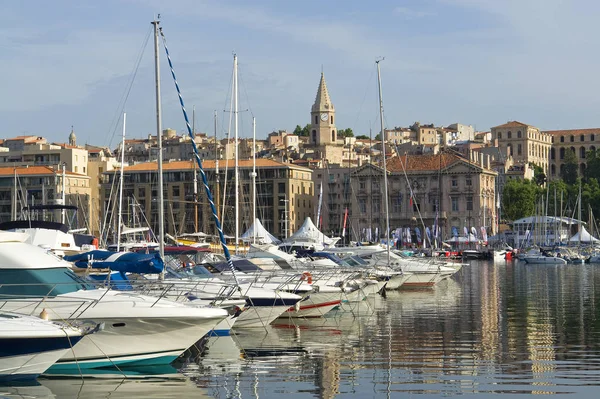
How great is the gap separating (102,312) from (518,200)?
13620 centimetres

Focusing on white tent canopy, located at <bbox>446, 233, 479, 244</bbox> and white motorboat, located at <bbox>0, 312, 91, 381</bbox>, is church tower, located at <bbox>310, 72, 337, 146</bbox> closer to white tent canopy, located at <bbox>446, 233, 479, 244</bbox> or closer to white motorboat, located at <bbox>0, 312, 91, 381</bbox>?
white tent canopy, located at <bbox>446, 233, 479, 244</bbox>

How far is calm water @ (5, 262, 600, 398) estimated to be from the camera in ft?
71.3

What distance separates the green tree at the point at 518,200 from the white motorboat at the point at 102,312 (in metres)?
133

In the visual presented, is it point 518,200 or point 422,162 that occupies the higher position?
point 422,162

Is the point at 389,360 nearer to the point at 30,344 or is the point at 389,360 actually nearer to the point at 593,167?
the point at 30,344

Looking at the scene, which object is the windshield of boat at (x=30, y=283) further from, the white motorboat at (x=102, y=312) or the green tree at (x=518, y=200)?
the green tree at (x=518, y=200)

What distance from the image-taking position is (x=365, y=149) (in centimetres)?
18912

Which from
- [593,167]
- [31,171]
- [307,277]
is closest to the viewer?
[307,277]

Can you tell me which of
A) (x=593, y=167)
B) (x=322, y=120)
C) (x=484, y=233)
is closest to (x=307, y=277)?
(x=484, y=233)

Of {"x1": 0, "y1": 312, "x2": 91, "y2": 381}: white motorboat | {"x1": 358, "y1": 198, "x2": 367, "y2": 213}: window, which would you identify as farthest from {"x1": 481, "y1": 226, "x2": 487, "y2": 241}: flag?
{"x1": 0, "y1": 312, "x2": 91, "y2": 381}: white motorboat

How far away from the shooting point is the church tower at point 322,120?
183500 millimetres

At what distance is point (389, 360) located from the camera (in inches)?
1024

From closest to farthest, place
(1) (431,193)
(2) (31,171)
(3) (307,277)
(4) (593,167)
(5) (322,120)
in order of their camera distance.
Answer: (3) (307,277)
(1) (431,193)
(2) (31,171)
(5) (322,120)
(4) (593,167)

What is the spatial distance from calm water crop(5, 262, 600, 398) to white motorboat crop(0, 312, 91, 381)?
0.37 meters
